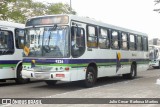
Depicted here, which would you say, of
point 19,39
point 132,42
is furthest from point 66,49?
point 132,42

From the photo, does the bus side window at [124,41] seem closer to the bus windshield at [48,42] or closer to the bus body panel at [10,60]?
the bus body panel at [10,60]

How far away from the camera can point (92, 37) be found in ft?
53.4

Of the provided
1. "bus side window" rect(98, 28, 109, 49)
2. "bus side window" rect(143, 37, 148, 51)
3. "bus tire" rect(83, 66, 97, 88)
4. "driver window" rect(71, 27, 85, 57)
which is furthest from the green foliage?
"driver window" rect(71, 27, 85, 57)

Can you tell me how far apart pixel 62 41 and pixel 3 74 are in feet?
11.9

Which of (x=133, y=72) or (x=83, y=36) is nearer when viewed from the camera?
(x=83, y=36)

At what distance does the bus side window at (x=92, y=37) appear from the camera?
1591cm

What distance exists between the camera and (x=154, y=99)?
12.0m

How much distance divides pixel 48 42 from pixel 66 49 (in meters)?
0.87

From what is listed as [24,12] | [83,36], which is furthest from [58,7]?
[83,36]

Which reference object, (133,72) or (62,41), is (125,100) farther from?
(133,72)

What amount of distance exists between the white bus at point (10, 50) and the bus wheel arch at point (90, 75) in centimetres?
361

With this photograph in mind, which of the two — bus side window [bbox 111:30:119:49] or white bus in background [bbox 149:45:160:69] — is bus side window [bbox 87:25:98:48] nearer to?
bus side window [bbox 111:30:119:49]

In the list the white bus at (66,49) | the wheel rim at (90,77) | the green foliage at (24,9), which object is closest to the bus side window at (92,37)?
the white bus at (66,49)

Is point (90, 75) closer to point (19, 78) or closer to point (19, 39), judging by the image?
point (19, 78)
